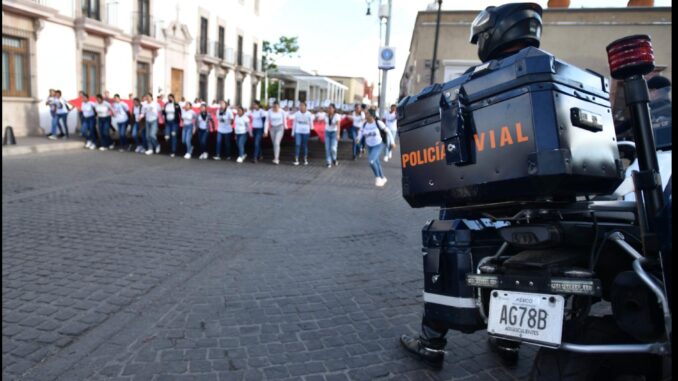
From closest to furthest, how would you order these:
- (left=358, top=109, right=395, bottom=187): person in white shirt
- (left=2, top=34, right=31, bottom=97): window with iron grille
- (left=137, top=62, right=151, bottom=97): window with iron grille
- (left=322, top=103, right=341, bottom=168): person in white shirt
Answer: (left=358, top=109, right=395, bottom=187): person in white shirt → (left=322, top=103, right=341, bottom=168): person in white shirt → (left=2, top=34, right=31, bottom=97): window with iron grille → (left=137, top=62, right=151, bottom=97): window with iron grille

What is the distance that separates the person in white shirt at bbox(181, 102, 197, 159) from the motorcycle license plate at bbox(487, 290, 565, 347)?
14.0 m

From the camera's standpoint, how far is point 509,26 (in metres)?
2.57

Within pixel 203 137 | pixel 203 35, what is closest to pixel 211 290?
pixel 203 137

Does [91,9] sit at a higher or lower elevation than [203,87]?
higher

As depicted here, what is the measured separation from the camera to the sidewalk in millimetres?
13305

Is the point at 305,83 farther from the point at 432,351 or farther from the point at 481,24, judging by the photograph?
the point at 432,351

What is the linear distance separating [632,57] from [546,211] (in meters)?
0.68

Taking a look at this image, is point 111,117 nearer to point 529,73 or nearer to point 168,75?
point 168,75

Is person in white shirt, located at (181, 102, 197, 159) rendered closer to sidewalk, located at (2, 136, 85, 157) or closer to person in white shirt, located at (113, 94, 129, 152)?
person in white shirt, located at (113, 94, 129, 152)

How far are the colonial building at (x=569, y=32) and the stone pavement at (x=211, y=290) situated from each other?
1837cm

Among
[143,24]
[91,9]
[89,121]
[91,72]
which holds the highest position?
[143,24]

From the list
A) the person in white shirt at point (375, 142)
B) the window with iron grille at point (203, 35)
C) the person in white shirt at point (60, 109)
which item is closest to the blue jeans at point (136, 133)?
the person in white shirt at point (60, 109)

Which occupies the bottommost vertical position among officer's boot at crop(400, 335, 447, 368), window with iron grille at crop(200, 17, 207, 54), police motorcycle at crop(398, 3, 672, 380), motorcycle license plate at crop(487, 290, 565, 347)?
officer's boot at crop(400, 335, 447, 368)

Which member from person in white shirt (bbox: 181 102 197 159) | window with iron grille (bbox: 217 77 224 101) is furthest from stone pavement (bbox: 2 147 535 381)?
window with iron grille (bbox: 217 77 224 101)
